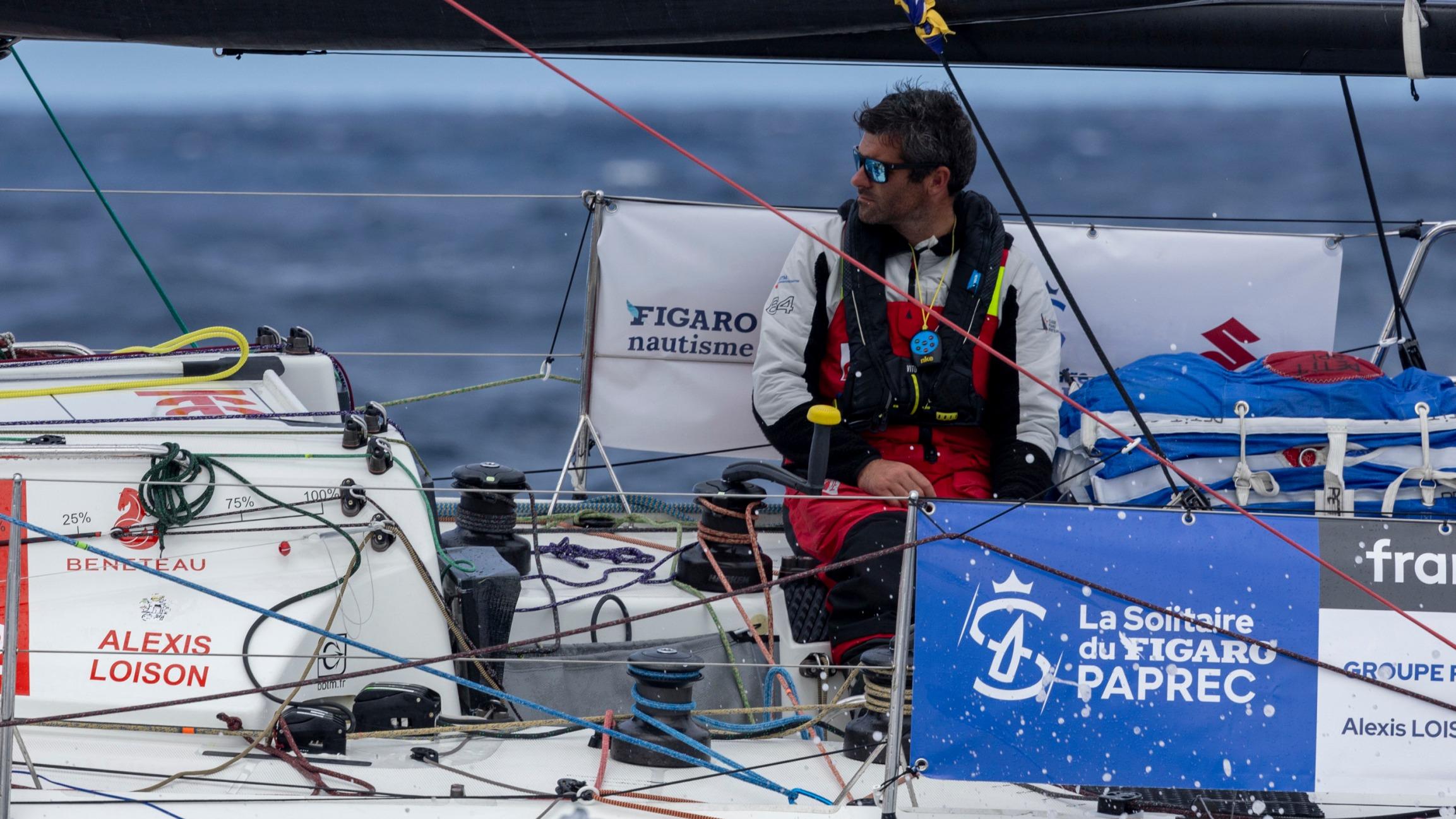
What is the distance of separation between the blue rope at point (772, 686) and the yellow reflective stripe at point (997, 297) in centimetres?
89

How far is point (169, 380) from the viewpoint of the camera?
3479 millimetres

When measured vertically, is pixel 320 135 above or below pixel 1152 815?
above

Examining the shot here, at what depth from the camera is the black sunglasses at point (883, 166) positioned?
132 inches

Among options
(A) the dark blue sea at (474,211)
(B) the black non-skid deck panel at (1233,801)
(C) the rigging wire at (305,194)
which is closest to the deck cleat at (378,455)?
(C) the rigging wire at (305,194)

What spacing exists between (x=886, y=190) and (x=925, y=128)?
153 mm

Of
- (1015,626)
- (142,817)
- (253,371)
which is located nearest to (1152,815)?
(1015,626)

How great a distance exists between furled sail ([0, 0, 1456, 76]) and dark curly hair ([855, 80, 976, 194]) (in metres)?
0.23

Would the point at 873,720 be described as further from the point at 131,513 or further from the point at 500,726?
the point at 131,513

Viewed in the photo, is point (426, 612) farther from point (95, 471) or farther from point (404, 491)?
point (95, 471)

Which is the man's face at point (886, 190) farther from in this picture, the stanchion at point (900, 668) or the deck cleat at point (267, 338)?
the deck cleat at point (267, 338)

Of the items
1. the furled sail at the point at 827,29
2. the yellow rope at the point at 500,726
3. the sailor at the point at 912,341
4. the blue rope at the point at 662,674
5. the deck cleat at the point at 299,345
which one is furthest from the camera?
the deck cleat at the point at 299,345

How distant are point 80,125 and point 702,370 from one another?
4047cm

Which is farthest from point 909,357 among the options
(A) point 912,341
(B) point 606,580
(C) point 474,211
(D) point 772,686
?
(C) point 474,211

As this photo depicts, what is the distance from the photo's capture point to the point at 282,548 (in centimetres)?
293
